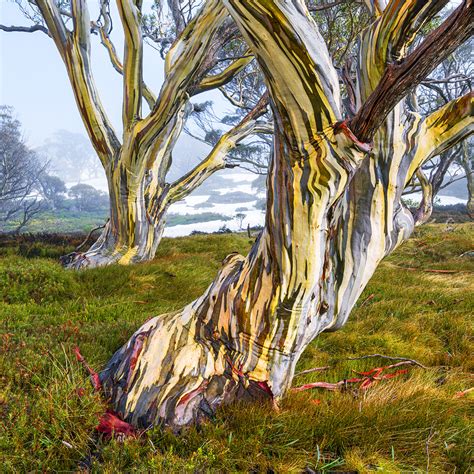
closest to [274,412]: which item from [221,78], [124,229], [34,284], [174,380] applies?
[174,380]

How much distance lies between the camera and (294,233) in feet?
5.25

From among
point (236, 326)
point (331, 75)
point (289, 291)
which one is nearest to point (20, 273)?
point (236, 326)

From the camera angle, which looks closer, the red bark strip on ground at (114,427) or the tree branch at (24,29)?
the red bark strip on ground at (114,427)

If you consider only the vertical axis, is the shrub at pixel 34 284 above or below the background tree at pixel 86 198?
below

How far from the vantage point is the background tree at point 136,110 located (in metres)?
4.96

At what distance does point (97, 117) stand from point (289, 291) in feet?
17.1

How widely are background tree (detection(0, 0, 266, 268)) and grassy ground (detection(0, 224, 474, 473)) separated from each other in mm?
2415

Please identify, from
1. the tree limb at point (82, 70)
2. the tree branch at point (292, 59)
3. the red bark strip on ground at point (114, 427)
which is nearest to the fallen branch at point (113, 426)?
the red bark strip on ground at point (114, 427)

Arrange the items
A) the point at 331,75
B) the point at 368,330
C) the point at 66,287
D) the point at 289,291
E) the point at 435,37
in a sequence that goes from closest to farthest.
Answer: the point at 435,37, the point at 331,75, the point at 289,291, the point at 368,330, the point at 66,287

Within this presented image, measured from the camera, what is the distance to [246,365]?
174 cm

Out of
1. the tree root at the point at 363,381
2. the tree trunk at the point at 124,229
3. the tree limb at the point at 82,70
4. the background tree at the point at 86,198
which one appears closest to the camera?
the tree root at the point at 363,381

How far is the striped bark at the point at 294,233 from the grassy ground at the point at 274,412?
0.19 m

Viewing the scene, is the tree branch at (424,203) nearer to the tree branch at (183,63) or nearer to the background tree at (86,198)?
the tree branch at (183,63)

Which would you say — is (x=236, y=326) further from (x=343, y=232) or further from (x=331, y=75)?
(x=331, y=75)
